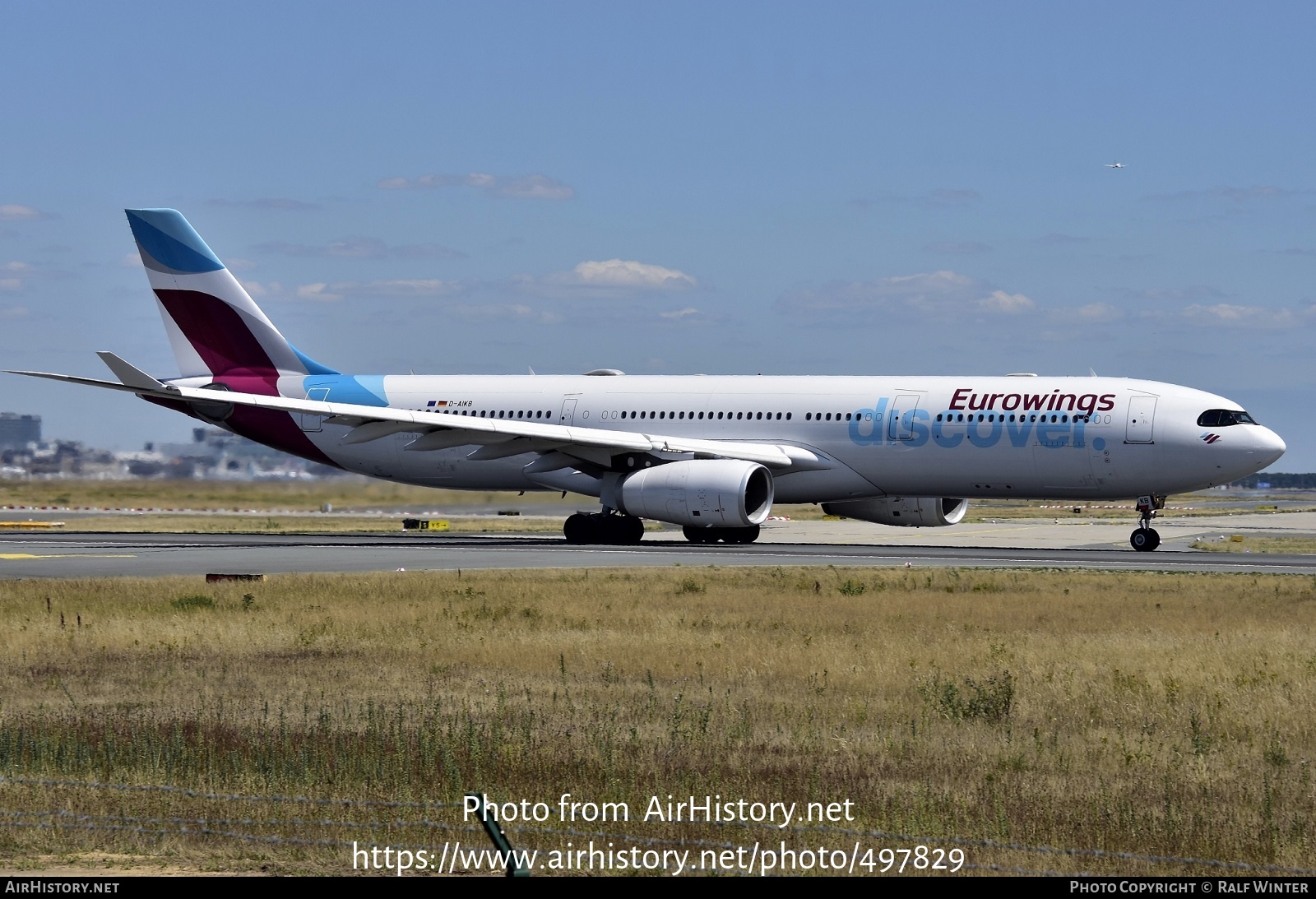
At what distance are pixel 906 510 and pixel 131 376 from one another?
1921 centimetres

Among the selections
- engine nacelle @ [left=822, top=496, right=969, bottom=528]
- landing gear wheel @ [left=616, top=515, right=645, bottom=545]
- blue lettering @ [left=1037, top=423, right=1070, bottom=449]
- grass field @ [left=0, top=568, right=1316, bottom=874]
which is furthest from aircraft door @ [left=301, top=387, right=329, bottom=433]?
grass field @ [left=0, top=568, right=1316, bottom=874]

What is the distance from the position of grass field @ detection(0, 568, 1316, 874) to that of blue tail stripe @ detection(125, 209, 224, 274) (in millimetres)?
21845

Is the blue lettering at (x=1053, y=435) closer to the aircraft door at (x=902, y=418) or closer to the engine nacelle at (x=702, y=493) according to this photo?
the aircraft door at (x=902, y=418)

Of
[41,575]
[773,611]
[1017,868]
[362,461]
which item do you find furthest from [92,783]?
[362,461]

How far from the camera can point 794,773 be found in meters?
12.1

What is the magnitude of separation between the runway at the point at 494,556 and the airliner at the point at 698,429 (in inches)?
54.6

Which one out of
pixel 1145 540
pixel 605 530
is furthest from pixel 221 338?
pixel 1145 540

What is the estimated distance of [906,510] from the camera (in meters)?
40.9

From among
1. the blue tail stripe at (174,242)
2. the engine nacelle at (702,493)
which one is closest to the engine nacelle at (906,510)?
the engine nacelle at (702,493)

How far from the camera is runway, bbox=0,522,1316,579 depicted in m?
31.2

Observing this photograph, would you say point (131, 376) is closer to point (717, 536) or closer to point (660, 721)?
point (717, 536)

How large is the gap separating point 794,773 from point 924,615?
10.5 meters

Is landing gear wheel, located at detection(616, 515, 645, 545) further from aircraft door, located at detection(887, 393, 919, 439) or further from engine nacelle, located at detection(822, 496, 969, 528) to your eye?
aircraft door, located at detection(887, 393, 919, 439)

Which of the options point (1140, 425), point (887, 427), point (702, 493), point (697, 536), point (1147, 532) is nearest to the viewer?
point (1140, 425)
